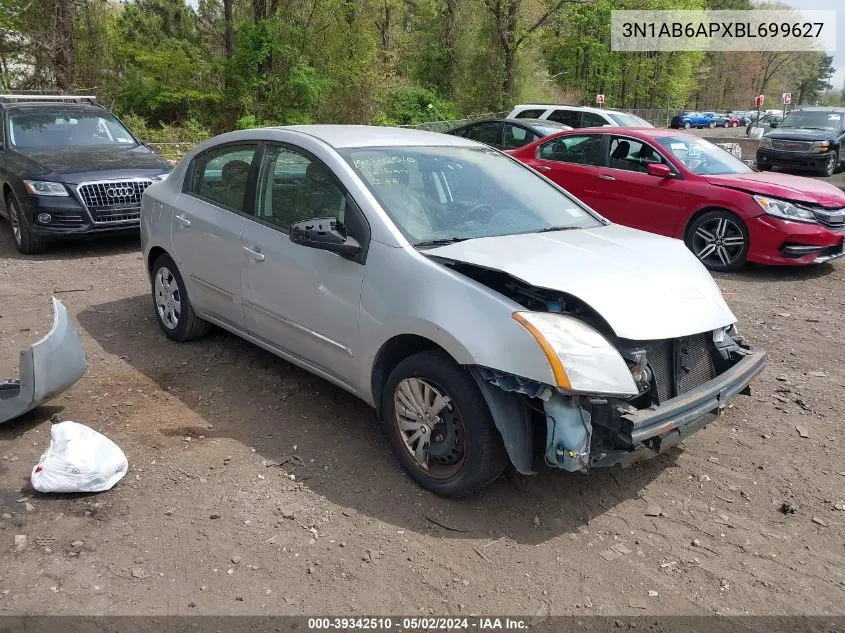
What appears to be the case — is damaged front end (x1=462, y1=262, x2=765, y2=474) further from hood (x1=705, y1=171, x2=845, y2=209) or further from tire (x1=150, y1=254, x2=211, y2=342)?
hood (x1=705, y1=171, x2=845, y2=209)

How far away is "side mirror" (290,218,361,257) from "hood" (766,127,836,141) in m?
18.3

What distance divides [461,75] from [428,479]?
35376 millimetres

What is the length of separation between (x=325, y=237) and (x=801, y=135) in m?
18.6

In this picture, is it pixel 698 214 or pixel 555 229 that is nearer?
pixel 555 229

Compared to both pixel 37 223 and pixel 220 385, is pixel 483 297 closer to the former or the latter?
pixel 220 385

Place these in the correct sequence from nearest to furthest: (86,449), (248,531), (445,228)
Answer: (248,531) < (86,449) < (445,228)

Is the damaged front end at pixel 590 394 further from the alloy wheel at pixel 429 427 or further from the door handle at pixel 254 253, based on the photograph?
the door handle at pixel 254 253

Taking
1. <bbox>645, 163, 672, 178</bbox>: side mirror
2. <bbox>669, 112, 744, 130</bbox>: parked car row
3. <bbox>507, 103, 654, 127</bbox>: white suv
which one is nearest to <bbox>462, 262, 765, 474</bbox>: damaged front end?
<bbox>645, 163, 672, 178</bbox>: side mirror

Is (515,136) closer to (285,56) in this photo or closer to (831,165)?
(831,165)

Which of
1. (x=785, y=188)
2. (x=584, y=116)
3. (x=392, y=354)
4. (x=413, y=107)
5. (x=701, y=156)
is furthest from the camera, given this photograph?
(x=413, y=107)

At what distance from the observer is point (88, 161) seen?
873cm

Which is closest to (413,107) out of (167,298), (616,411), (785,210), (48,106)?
(48,106)

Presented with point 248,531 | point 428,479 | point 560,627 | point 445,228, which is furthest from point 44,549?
point 445,228

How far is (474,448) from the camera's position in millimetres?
3252
